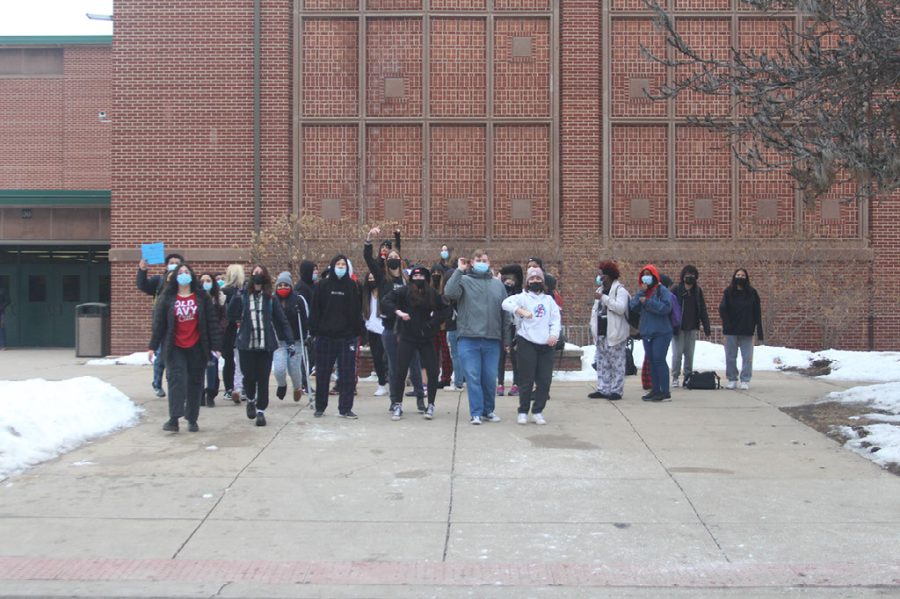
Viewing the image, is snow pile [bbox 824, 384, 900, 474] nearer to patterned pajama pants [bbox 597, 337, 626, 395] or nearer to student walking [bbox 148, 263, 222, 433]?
patterned pajama pants [bbox 597, 337, 626, 395]

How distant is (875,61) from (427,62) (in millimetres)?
13063

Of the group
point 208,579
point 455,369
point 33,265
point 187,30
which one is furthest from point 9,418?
point 33,265

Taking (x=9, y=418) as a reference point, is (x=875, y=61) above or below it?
above

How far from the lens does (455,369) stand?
1344 centimetres

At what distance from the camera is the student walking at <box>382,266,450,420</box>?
10609 millimetres

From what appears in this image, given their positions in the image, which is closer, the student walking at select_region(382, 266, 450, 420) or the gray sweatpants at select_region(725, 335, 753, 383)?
the student walking at select_region(382, 266, 450, 420)

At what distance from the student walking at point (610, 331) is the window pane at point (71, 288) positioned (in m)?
19.1

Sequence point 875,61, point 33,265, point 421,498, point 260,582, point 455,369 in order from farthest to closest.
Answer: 1. point 33,265
2. point 455,369
3. point 875,61
4. point 421,498
5. point 260,582

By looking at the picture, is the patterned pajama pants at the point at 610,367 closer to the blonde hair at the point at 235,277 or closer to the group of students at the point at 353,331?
the group of students at the point at 353,331

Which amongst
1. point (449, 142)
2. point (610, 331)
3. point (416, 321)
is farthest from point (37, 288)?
point (610, 331)

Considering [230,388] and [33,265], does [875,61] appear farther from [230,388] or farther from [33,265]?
[33,265]

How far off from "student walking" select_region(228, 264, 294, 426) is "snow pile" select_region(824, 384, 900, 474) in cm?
602

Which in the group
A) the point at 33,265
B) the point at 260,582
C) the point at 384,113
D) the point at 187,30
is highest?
the point at 187,30

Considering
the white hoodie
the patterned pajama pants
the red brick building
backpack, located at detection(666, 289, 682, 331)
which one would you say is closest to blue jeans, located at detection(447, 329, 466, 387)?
the patterned pajama pants
